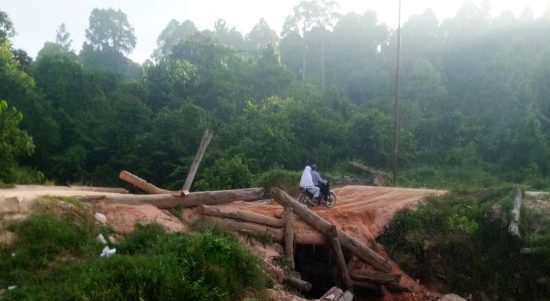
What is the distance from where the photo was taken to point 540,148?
2539 cm

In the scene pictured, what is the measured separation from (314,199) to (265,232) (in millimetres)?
3710

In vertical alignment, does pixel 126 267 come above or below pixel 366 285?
above

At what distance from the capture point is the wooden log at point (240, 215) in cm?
1185

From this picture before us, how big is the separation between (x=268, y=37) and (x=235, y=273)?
56.3 m

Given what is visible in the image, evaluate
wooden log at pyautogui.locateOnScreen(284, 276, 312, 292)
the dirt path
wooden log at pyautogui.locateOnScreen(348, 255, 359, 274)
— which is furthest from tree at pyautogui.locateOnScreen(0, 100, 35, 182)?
wooden log at pyautogui.locateOnScreen(348, 255, 359, 274)

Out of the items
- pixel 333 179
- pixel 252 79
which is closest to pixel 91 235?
pixel 333 179

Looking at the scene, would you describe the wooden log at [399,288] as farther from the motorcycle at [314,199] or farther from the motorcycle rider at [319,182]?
the motorcycle rider at [319,182]

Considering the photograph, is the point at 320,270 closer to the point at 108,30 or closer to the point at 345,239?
the point at 345,239

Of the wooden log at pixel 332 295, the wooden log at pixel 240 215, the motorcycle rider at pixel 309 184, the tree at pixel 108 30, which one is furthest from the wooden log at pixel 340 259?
the tree at pixel 108 30

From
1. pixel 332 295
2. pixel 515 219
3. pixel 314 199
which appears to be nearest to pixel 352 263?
pixel 332 295

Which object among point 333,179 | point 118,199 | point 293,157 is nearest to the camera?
point 118,199

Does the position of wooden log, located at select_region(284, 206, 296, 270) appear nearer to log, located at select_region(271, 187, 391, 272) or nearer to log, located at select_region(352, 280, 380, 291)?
log, located at select_region(271, 187, 391, 272)

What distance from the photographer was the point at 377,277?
1298cm

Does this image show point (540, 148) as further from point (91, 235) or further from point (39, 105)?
point (39, 105)
